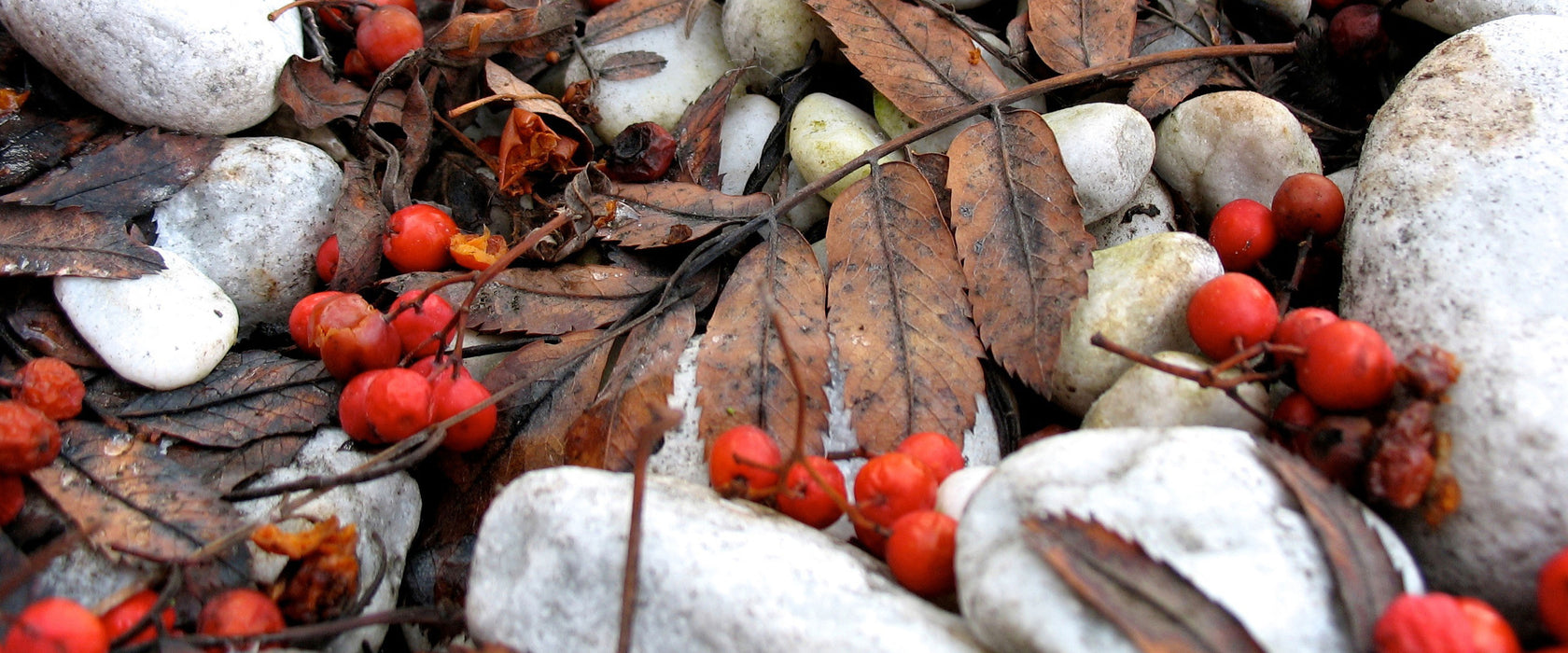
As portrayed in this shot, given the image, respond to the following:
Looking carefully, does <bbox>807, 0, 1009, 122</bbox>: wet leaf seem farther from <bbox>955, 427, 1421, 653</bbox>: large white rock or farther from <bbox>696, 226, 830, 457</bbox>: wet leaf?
<bbox>955, 427, 1421, 653</bbox>: large white rock

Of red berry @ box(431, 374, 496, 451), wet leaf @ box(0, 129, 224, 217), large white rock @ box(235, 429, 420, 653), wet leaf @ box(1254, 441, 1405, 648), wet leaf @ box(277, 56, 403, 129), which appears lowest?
large white rock @ box(235, 429, 420, 653)

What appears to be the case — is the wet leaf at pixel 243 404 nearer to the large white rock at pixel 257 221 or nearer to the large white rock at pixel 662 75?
the large white rock at pixel 257 221

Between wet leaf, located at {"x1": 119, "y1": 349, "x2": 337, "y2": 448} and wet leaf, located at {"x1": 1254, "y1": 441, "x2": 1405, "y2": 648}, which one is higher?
wet leaf, located at {"x1": 1254, "y1": 441, "x2": 1405, "y2": 648}

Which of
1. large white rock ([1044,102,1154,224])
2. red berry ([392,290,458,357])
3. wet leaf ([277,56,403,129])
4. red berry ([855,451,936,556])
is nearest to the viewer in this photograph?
red berry ([855,451,936,556])

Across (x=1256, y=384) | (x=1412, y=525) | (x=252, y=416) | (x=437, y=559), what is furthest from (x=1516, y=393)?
(x=252, y=416)

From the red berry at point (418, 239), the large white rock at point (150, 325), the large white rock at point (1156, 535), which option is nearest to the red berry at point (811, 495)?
the large white rock at point (1156, 535)

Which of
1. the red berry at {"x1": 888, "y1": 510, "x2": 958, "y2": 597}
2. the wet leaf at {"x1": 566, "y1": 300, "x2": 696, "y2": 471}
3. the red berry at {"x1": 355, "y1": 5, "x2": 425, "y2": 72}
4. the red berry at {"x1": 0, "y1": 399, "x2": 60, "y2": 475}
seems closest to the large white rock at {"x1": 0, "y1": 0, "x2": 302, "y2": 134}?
the red berry at {"x1": 355, "y1": 5, "x2": 425, "y2": 72}

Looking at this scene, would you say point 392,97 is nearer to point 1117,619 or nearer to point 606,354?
point 606,354
